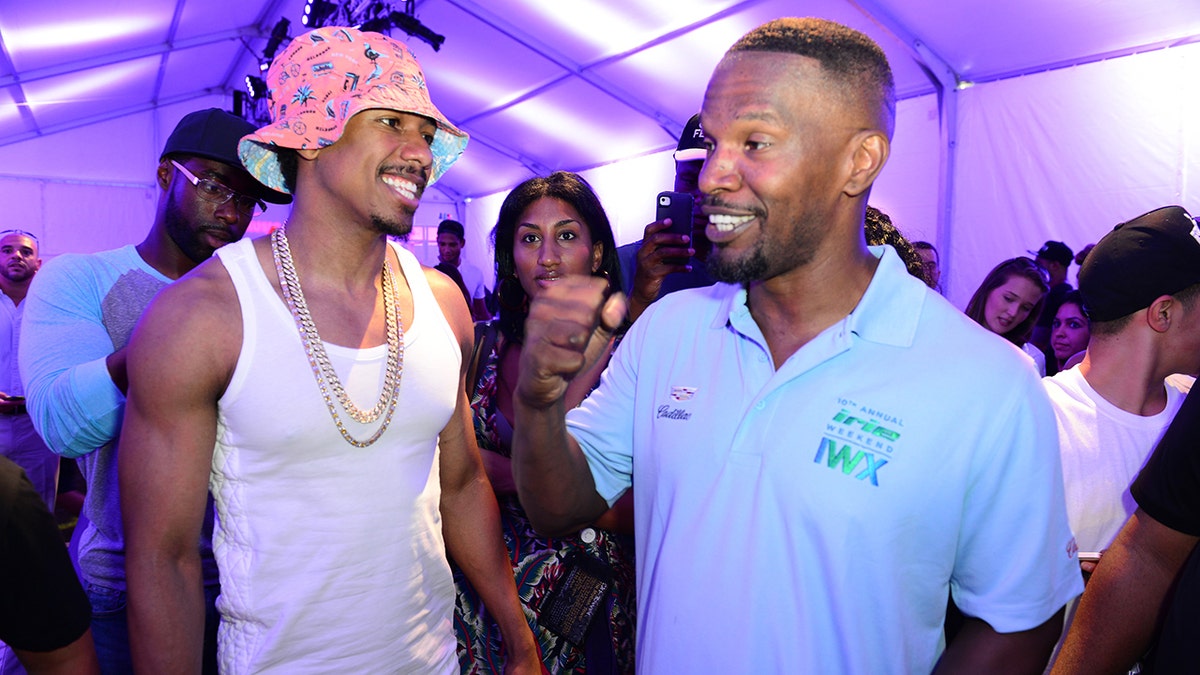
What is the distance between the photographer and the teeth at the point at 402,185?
71.4 inches

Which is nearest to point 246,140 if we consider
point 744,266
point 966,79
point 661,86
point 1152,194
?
point 744,266

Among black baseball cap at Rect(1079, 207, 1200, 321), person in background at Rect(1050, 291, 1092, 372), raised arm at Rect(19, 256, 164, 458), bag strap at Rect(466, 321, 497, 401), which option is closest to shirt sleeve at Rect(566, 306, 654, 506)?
bag strap at Rect(466, 321, 497, 401)

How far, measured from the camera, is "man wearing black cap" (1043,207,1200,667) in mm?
2062

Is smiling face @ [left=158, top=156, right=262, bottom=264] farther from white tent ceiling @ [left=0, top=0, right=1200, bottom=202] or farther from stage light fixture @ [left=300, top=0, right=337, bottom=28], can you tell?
stage light fixture @ [left=300, top=0, right=337, bottom=28]

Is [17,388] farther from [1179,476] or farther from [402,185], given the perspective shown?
[1179,476]

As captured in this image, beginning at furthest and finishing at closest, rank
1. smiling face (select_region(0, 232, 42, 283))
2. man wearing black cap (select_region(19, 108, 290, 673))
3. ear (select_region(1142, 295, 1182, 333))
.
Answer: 1. smiling face (select_region(0, 232, 42, 283))
2. ear (select_region(1142, 295, 1182, 333))
3. man wearing black cap (select_region(19, 108, 290, 673))

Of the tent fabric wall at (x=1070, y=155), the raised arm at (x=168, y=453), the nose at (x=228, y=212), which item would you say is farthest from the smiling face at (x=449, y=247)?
the raised arm at (x=168, y=453)

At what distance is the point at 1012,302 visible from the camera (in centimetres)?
409

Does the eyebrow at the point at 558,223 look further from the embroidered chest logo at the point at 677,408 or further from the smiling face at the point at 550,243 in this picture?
the embroidered chest logo at the point at 677,408

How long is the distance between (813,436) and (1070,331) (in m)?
4.22

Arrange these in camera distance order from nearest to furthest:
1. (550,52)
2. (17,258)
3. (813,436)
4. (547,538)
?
(813,436), (547,538), (17,258), (550,52)

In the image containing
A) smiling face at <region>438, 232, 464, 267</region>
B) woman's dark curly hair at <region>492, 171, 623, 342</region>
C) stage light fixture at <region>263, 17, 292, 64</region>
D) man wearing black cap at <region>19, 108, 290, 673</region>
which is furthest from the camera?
stage light fixture at <region>263, 17, 292, 64</region>

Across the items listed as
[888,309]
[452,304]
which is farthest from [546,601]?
[888,309]

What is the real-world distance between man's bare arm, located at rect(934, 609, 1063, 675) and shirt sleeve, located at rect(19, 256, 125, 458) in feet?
6.47
